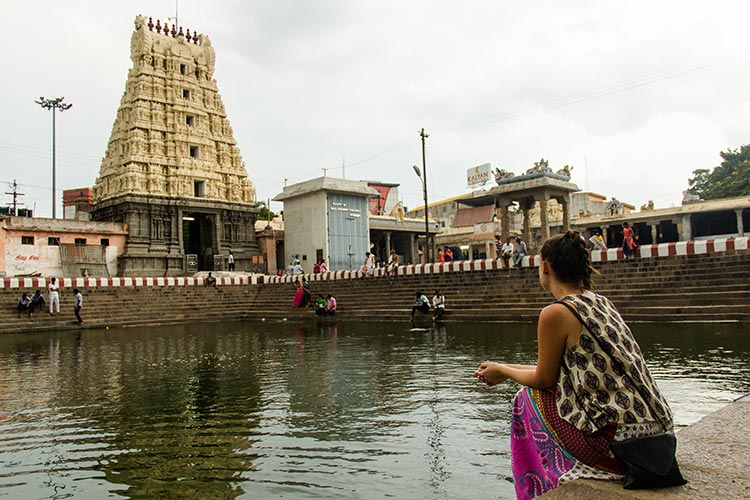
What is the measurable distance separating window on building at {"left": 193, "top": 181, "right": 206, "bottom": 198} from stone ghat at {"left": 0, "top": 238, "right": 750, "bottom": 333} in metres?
10.2

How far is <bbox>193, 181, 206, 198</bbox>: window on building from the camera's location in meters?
39.7

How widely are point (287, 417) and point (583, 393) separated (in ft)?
14.4

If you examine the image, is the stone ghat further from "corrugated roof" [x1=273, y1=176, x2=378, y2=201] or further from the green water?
"corrugated roof" [x1=273, y1=176, x2=378, y2=201]

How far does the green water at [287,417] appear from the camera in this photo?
442cm

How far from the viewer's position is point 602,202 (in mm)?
51469

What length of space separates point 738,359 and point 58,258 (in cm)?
3382

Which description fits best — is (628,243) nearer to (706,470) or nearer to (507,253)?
(507,253)

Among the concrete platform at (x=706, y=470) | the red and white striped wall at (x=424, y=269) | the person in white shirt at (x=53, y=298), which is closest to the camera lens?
the concrete platform at (x=706, y=470)

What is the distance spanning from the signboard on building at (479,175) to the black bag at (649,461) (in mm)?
47808

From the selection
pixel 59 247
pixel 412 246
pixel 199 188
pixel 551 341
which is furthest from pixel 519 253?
pixel 412 246

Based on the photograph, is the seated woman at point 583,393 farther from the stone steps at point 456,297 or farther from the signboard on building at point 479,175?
the signboard on building at point 479,175

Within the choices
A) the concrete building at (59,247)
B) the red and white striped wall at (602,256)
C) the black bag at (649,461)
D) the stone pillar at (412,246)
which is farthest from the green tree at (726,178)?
the black bag at (649,461)

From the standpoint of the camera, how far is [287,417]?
6473mm

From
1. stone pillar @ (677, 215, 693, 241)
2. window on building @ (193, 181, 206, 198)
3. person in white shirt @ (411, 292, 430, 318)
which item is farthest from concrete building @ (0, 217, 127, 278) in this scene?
stone pillar @ (677, 215, 693, 241)
